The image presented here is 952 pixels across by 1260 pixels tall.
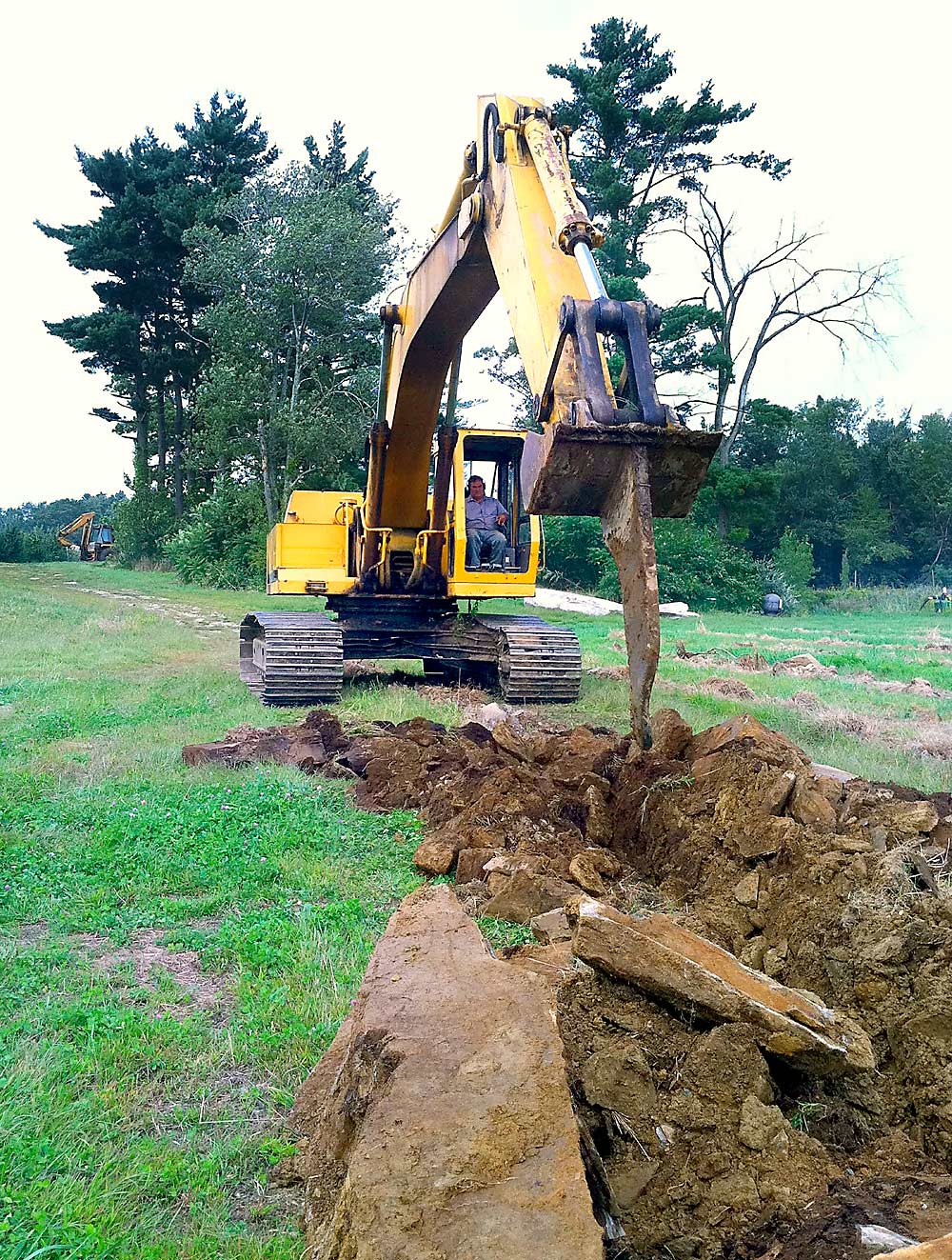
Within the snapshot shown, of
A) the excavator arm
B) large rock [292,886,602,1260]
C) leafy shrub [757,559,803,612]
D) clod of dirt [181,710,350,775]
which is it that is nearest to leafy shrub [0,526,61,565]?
leafy shrub [757,559,803,612]

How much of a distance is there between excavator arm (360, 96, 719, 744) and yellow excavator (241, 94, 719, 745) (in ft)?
0.04

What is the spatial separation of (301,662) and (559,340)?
5300 millimetres

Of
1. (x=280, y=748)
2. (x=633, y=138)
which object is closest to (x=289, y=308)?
(x=633, y=138)

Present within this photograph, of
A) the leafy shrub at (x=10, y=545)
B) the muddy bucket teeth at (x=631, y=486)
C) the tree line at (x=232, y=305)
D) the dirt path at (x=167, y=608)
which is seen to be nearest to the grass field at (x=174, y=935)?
the muddy bucket teeth at (x=631, y=486)

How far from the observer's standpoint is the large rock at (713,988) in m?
2.57

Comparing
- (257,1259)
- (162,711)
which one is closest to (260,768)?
(162,711)

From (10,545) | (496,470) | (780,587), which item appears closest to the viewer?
(496,470)

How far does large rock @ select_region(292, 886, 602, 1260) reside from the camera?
6.17ft

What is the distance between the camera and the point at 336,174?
36469 millimetres

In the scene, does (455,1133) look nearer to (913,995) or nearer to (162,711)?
(913,995)

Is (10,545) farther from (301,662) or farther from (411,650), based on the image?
(301,662)

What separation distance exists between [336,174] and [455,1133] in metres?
38.8

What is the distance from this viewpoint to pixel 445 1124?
85.4 inches

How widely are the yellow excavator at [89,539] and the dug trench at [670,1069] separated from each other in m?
49.3
